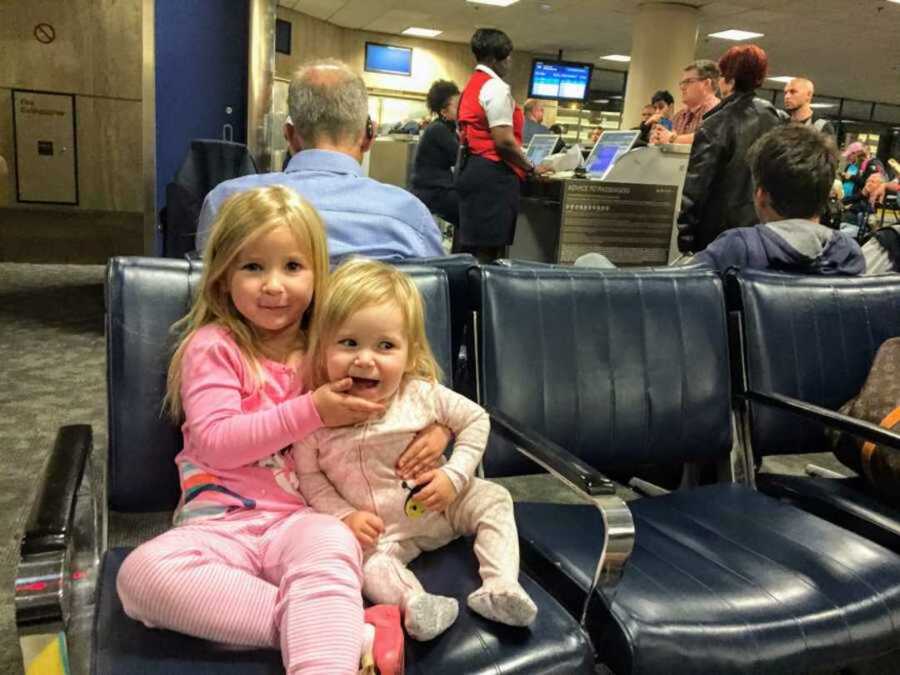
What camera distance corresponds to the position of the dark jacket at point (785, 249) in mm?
2074

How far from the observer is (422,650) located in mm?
1048

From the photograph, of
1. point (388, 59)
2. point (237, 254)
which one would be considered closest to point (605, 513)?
point (237, 254)

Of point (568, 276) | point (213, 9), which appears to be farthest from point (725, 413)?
point (213, 9)

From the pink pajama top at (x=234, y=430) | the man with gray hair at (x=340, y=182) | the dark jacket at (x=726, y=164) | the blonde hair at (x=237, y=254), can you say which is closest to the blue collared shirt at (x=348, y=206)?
the man with gray hair at (x=340, y=182)

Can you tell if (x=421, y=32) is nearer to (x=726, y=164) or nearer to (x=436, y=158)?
(x=436, y=158)

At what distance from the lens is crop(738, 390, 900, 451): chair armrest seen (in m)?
1.52

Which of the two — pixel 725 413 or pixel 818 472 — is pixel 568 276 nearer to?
pixel 725 413

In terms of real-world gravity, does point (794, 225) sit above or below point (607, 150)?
below

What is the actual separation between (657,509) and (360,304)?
845mm

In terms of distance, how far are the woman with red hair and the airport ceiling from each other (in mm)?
6154

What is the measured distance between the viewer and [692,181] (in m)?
3.31

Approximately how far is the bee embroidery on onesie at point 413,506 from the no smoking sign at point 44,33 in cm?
564

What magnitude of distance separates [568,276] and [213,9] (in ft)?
10.9

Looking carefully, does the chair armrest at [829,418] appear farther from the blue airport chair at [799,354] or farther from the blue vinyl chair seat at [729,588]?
the blue vinyl chair seat at [729,588]
